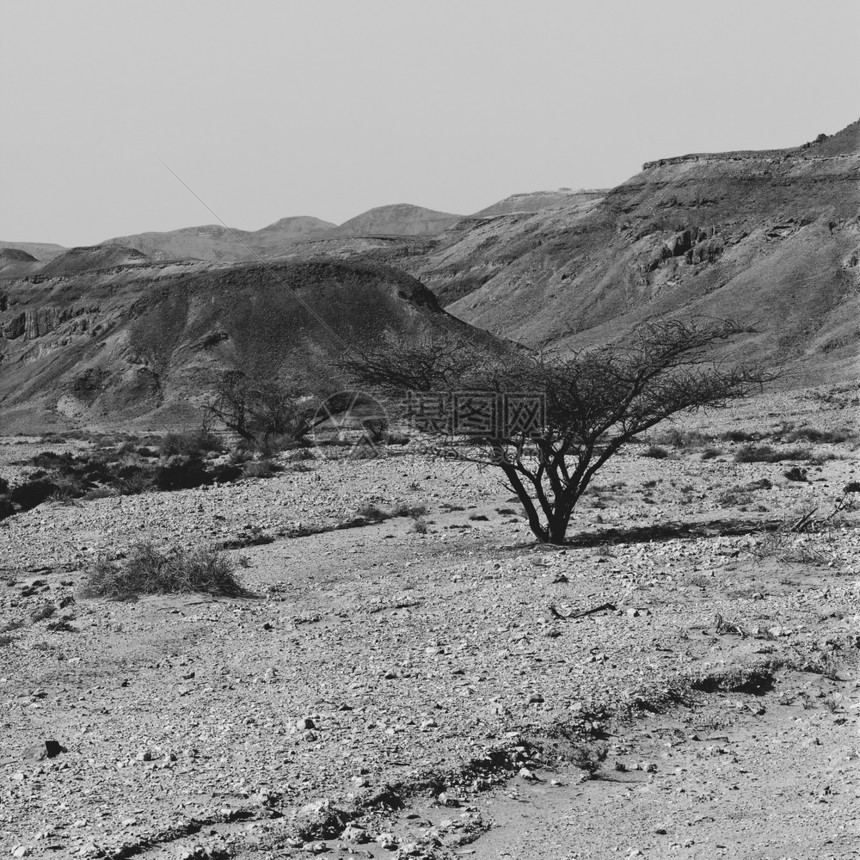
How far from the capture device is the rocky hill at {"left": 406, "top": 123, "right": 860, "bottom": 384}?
2657 inches

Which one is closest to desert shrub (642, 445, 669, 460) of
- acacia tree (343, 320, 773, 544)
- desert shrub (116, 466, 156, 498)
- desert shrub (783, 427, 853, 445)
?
desert shrub (783, 427, 853, 445)

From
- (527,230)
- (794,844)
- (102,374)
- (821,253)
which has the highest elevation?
(527,230)

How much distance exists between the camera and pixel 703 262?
85750 mm

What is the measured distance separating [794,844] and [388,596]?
741 centimetres

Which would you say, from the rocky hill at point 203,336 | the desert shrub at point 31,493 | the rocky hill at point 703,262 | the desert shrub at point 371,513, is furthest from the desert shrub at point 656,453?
the rocky hill at point 203,336

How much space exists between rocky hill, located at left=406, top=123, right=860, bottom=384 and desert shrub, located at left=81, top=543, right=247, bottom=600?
44.3 m

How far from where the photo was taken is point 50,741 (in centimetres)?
816

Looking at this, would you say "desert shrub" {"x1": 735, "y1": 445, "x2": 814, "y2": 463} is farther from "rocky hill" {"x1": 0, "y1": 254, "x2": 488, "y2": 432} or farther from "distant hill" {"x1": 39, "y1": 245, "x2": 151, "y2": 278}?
"distant hill" {"x1": 39, "y1": 245, "x2": 151, "y2": 278}

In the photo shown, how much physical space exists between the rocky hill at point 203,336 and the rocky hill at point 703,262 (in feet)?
45.8

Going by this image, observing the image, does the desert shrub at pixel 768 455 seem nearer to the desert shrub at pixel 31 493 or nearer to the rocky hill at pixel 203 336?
the desert shrub at pixel 31 493

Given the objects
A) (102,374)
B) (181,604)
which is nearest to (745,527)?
(181,604)

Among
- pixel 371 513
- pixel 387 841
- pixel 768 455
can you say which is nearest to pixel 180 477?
pixel 371 513

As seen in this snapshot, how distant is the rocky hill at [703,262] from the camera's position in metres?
67.5

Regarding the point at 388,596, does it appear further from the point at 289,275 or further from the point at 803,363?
the point at 289,275
